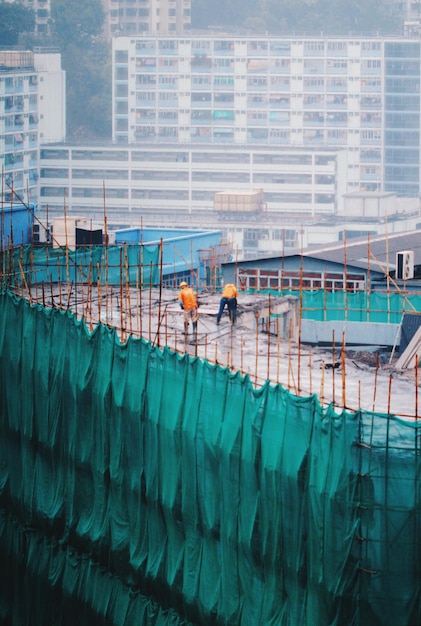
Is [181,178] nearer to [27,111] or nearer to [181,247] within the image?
[27,111]

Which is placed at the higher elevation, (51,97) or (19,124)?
(51,97)

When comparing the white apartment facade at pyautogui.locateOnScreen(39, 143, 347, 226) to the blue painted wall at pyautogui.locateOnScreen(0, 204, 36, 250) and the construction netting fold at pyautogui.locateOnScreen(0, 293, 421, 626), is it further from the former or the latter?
the construction netting fold at pyautogui.locateOnScreen(0, 293, 421, 626)

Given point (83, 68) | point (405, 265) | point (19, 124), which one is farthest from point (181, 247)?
point (83, 68)

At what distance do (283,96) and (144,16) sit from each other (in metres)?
25.1

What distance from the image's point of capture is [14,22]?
132 meters

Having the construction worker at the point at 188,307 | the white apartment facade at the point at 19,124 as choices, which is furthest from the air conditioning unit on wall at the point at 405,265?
the white apartment facade at the point at 19,124

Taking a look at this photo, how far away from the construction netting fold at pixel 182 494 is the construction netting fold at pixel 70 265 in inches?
121

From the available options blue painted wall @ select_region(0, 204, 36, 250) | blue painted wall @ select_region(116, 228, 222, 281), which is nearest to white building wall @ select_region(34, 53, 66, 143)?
blue painted wall @ select_region(116, 228, 222, 281)

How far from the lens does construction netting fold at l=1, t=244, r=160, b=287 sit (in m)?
25.9

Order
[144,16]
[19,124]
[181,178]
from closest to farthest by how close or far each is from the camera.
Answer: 1. [19,124]
2. [181,178]
3. [144,16]

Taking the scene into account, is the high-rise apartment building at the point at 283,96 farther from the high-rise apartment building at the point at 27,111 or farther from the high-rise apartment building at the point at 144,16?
the high-rise apartment building at the point at 144,16

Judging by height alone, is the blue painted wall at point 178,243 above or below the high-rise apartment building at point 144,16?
below

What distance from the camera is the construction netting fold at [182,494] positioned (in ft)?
47.0

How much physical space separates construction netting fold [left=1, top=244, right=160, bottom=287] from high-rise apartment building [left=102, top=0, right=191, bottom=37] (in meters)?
111
